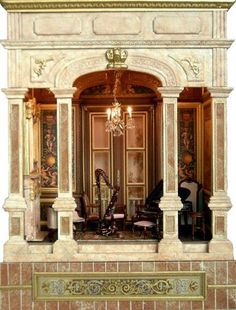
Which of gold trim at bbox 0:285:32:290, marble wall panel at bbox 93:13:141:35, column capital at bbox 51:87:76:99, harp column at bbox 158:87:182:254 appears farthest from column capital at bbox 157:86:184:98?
gold trim at bbox 0:285:32:290

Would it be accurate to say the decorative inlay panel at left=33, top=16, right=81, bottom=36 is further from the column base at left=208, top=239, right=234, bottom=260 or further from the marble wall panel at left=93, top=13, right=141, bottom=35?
the column base at left=208, top=239, right=234, bottom=260

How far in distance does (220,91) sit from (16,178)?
3.32 meters

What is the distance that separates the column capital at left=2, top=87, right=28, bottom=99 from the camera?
719 cm

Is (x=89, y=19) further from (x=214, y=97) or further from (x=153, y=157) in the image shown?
(x=153, y=157)

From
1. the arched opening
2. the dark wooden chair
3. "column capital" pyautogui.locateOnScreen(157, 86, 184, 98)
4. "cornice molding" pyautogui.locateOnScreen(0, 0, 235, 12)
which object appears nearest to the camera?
"cornice molding" pyautogui.locateOnScreen(0, 0, 235, 12)

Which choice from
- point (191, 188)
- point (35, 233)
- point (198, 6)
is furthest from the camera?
point (191, 188)

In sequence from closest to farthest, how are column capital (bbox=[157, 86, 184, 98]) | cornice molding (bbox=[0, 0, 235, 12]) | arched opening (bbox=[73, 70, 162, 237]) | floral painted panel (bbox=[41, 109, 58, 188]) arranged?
cornice molding (bbox=[0, 0, 235, 12]) < column capital (bbox=[157, 86, 184, 98]) < floral painted panel (bbox=[41, 109, 58, 188]) < arched opening (bbox=[73, 70, 162, 237])

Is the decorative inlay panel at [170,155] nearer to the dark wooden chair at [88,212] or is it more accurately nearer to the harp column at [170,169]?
the harp column at [170,169]

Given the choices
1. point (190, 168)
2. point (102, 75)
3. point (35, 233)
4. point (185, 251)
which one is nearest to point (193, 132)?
point (190, 168)

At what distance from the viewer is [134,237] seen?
311 inches

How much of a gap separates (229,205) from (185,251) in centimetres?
96

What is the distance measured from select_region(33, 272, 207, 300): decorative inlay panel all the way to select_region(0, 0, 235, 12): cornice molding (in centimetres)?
395

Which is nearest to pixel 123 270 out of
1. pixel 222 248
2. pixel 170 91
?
pixel 222 248

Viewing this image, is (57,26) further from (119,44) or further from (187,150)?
(187,150)
